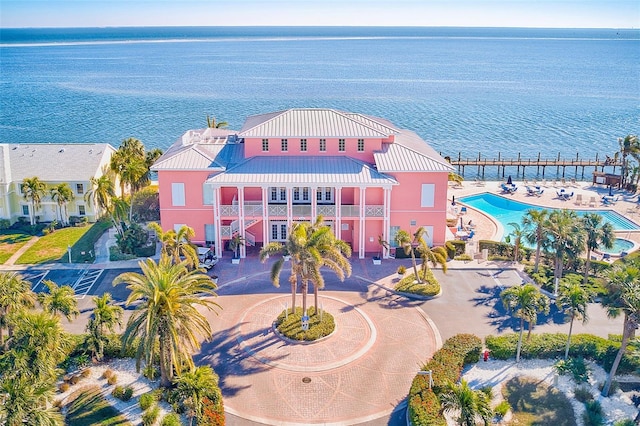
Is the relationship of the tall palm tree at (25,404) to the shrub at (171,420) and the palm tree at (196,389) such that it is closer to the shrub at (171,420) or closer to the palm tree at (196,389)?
the shrub at (171,420)

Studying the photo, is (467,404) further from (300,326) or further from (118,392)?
(118,392)

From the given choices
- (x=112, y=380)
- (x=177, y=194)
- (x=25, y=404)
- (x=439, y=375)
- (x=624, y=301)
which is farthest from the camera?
(x=177, y=194)

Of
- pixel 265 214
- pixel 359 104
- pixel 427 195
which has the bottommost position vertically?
pixel 265 214

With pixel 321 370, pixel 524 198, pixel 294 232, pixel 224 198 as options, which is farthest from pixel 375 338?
pixel 524 198

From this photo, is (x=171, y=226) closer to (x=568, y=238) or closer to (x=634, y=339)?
(x=568, y=238)

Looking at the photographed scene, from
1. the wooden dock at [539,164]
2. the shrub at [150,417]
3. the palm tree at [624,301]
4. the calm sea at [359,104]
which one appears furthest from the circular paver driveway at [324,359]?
the calm sea at [359,104]

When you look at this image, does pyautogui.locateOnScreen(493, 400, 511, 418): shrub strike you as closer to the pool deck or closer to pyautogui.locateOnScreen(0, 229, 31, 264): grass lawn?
the pool deck

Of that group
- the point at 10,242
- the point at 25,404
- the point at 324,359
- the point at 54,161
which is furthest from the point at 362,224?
the point at 54,161

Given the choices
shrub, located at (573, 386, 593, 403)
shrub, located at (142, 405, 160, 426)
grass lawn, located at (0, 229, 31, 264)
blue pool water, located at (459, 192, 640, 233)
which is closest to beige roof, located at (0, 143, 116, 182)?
grass lawn, located at (0, 229, 31, 264)
